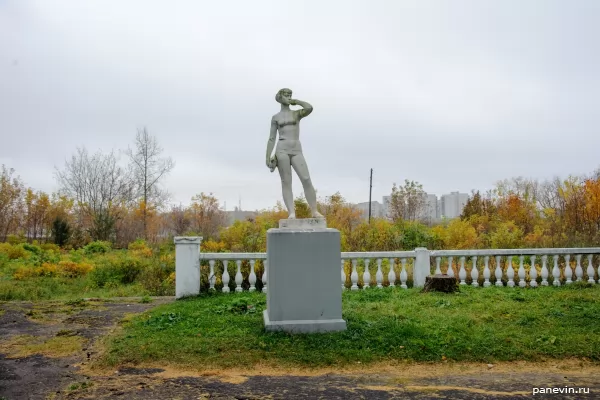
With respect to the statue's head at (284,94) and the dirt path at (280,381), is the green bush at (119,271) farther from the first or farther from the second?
the statue's head at (284,94)

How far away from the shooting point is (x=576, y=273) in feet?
31.9

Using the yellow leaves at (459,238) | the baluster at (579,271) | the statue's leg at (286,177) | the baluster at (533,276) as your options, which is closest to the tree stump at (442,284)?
the baluster at (533,276)

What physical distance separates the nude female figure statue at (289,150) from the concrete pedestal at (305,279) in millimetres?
451

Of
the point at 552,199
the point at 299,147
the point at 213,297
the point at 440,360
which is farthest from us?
the point at 552,199

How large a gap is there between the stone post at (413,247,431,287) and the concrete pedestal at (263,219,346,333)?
424 centimetres

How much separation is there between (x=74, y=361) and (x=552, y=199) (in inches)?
1415

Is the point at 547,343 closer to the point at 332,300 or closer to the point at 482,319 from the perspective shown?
the point at 482,319

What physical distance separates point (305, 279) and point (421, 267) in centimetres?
460

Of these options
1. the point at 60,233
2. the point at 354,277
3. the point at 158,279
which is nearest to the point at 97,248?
the point at 60,233

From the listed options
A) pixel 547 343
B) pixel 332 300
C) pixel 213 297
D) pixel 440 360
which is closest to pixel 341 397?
pixel 440 360

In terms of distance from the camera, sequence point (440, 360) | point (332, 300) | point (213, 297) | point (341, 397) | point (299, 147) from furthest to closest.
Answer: point (213, 297) → point (299, 147) → point (332, 300) → point (440, 360) → point (341, 397)

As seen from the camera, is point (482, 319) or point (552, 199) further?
point (552, 199)

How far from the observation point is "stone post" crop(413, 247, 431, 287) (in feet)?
31.9

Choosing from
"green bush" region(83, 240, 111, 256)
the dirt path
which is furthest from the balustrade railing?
"green bush" region(83, 240, 111, 256)
